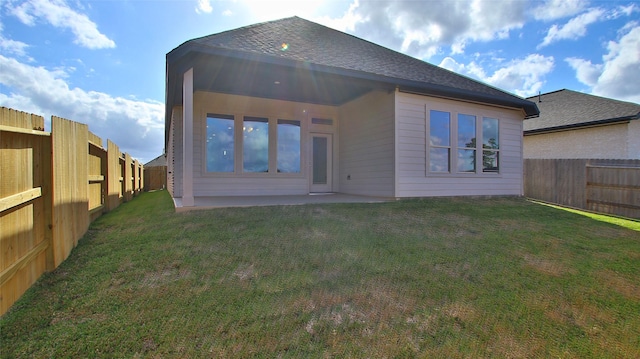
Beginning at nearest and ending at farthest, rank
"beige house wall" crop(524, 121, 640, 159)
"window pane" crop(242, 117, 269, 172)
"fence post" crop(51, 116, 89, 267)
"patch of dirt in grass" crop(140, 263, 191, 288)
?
"patch of dirt in grass" crop(140, 263, 191, 288)
"fence post" crop(51, 116, 89, 267)
"window pane" crop(242, 117, 269, 172)
"beige house wall" crop(524, 121, 640, 159)

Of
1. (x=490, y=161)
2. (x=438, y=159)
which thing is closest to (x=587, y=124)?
(x=490, y=161)

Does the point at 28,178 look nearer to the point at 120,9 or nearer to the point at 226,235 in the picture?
the point at 226,235

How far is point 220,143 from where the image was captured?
8.34 meters

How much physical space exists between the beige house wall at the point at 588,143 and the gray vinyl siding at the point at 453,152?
5.54 metres

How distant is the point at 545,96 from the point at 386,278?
767 inches

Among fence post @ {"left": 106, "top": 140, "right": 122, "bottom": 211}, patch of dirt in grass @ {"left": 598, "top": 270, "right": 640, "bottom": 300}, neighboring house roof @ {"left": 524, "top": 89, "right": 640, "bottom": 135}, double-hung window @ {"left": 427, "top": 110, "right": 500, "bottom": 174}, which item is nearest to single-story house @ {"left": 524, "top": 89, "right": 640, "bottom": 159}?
neighboring house roof @ {"left": 524, "top": 89, "right": 640, "bottom": 135}

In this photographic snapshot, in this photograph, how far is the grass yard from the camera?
2.08 metres

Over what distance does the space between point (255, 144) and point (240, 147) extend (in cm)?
46

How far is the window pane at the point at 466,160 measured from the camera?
27.8 ft

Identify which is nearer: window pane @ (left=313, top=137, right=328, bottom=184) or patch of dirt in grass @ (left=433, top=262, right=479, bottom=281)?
patch of dirt in grass @ (left=433, top=262, right=479, bottom=281)

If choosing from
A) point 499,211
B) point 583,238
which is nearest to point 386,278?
point 583,238

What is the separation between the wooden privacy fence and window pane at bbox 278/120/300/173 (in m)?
5.39

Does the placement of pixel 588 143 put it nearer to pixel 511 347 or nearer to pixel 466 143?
pixel 466 143

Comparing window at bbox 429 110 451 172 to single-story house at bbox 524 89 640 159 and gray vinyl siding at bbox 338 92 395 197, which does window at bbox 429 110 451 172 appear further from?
single-story house at bbox 524 89 640 159
